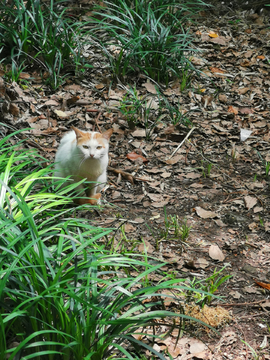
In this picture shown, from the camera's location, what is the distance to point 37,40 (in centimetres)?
487

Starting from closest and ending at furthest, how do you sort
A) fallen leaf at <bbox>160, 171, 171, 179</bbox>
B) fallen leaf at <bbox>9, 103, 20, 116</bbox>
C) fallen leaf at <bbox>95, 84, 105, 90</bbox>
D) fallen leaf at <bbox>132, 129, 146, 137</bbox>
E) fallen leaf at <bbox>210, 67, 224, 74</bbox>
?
fallen leaf at <bbox>160, 171, 171, 179</bbox>
fallen leaf at <bbox>9, 103, 20, 116</bbox>
fallen leaf at <bbox>132, 129, 146, 137</bbox>
fallen leaf at <bbox>95, 84, 105, 90</bbox>
fallen leaf at <bbox>210, 67, 224, 74</bbox>

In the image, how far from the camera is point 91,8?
5.95 meters

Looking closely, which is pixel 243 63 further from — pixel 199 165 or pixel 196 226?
pixel 196 226

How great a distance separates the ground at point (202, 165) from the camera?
9.54 ft

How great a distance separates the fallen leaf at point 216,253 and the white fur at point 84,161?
3.32ft

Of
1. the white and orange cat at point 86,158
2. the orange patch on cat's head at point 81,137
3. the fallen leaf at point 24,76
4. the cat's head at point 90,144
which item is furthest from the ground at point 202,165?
the orange patch on cat's head at point 81,137

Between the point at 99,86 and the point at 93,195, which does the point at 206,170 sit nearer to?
the point at 93,195

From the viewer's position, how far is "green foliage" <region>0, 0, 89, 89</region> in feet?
15.8

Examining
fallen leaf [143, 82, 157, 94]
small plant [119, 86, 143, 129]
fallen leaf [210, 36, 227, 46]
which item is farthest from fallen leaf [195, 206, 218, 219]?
fallen leaf [210, 36, 227, 46]

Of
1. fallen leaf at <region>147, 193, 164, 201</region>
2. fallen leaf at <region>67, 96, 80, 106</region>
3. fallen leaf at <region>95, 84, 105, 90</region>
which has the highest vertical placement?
fallen leaf at <region>95, 84, 105, 90</region>

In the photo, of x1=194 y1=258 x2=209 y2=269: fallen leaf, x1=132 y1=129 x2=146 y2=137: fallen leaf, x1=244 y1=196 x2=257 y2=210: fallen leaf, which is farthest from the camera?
x1=132 y1=129 x2=146 y2=137: fallen leaf

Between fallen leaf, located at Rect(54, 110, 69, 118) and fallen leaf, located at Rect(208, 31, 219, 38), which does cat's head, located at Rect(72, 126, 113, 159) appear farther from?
fallen leaf, located at Rect(208, 31, 219, 38)

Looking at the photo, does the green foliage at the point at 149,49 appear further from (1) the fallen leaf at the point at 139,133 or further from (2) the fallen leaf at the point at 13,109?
(2) the fallen leaf at the point at 13,109

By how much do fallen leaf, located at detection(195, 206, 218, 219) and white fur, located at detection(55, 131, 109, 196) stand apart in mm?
849
